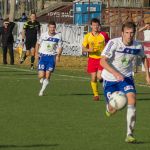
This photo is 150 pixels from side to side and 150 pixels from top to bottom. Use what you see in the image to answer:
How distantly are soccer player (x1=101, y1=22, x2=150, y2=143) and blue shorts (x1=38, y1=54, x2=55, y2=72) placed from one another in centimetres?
762

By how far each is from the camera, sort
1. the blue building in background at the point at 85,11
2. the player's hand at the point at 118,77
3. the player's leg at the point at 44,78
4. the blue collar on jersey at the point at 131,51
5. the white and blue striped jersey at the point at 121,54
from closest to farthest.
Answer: the player's hand at the point at 118,77 < the white and blue striped jersey at the point at 121,54 < the blue collar on jersey at the point at 131,51 < the player's leg at the point at 44,78 < the blue building in background at the point at 85,11

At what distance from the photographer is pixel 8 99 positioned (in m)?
19.6

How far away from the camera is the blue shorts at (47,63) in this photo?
2112cm

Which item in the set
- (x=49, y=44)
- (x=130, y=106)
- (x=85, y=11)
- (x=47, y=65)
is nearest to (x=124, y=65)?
(x=130, y=106)

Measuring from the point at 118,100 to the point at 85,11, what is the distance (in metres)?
37.5

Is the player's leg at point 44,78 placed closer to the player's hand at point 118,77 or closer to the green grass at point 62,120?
the green grass at point 62,120

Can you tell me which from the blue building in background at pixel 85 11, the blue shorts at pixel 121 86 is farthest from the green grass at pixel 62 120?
the blue building in background at pixel 85 11

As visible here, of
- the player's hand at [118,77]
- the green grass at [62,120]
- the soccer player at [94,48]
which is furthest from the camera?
the soccer player at [94,48]

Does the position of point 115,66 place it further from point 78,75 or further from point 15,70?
point 15,70

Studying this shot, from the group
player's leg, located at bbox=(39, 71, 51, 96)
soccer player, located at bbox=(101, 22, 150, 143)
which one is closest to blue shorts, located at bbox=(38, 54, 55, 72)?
player's leg, located at bbox=(39, 71, 51, 96)

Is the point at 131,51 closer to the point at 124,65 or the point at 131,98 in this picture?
the point at 124,65

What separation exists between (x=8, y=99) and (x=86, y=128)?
5.59 meters

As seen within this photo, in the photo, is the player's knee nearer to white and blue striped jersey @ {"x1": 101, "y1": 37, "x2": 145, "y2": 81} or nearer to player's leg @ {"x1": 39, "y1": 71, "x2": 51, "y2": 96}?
white and blue striped jersey @ {"x1": 101, "y1": 37, "x2": 145, "y2": 81}

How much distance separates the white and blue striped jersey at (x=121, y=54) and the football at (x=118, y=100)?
506 mm
